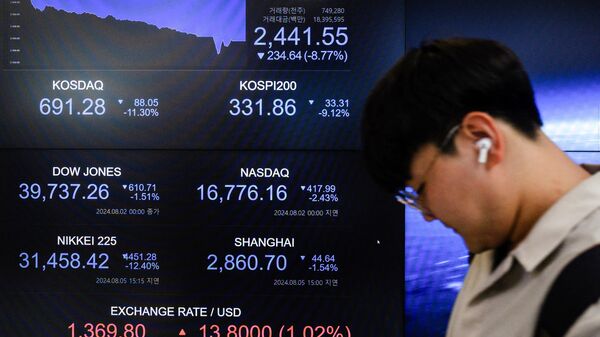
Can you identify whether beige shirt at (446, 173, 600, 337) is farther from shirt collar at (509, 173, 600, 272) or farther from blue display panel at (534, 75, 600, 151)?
blue display panel at (534, 75, 600, 151)

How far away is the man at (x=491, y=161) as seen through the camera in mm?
869

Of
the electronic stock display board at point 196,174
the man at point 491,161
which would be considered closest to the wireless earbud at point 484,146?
the man at point 491,161

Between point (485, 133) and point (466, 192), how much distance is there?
0.33 ft

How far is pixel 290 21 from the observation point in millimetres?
2400

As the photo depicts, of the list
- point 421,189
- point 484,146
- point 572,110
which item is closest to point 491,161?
point 484,146

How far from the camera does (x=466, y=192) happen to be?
0.97m

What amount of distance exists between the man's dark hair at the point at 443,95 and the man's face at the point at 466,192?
1.1 inches

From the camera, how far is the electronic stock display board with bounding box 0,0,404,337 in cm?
239

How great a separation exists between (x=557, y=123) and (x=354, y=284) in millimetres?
925

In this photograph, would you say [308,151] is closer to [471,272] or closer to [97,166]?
[97,166]

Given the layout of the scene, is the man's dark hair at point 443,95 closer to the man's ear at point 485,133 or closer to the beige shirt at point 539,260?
the man's ear at point 485,133

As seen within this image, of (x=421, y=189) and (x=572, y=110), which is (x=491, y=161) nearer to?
(x=421, y=189)

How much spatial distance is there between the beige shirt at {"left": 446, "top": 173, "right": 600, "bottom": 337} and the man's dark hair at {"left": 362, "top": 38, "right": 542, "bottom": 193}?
0.12 metres

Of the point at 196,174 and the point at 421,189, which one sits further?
the point at 196,174
